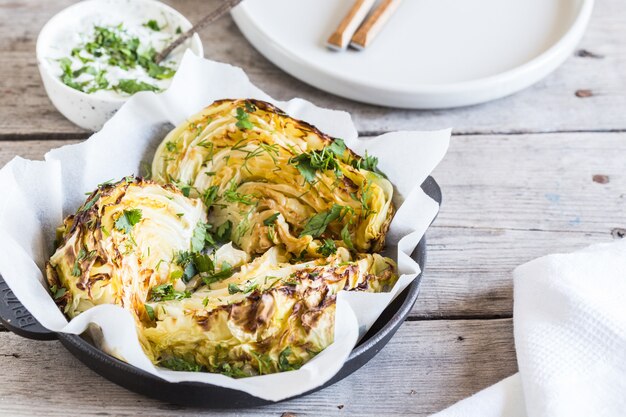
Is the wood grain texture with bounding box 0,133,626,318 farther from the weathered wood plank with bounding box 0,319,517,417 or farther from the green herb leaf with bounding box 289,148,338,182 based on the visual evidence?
the green herb leaf with bounding box 289,148,338,182

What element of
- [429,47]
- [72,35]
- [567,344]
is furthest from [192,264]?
[429,47]

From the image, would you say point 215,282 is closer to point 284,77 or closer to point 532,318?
point 532,318

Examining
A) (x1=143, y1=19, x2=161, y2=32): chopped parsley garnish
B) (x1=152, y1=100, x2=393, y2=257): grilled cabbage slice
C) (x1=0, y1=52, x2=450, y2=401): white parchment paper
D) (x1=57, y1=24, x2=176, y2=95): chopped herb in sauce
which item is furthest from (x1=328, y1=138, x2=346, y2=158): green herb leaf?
(x1=143, y1=19, x2=161, y2=32): chopped parsley garnish

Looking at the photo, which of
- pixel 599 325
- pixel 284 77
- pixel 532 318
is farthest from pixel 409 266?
pixel 284 77

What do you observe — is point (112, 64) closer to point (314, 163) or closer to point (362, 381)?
point (314, 163)

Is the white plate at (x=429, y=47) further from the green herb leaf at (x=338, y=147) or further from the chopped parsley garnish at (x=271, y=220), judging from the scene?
the chopped parsley garnish at (x=271, y=220)

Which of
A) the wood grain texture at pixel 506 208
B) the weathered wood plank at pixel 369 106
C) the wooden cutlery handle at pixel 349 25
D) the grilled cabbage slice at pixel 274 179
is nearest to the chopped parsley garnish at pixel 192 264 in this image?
the grilled cabbage slice at pixel 274 179
